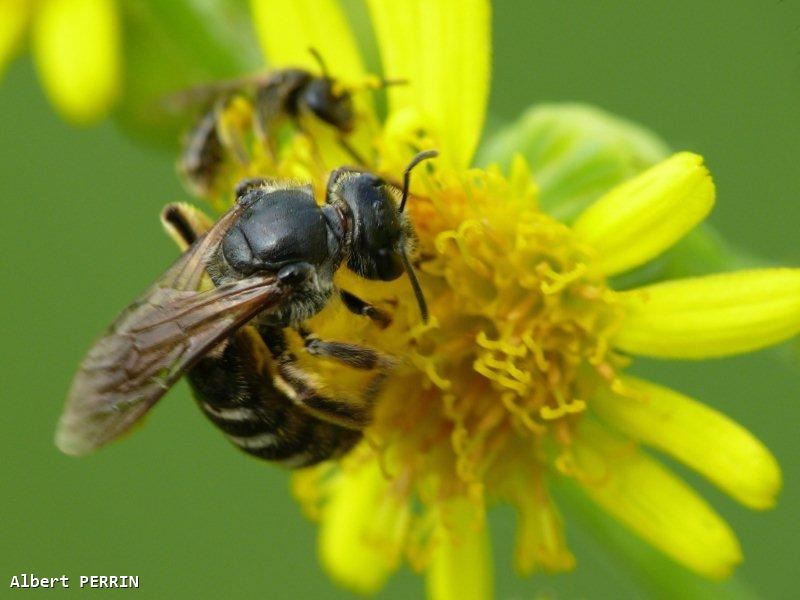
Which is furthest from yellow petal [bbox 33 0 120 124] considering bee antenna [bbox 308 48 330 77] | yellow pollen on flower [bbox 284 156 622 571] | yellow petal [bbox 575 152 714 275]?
yellow petal [bbox 575 152 714 275]

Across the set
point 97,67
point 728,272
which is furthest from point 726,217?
point 97,67

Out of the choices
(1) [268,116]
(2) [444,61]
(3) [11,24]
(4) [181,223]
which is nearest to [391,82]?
(2) [444,61]

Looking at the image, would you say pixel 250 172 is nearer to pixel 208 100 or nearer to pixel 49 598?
pixel 208 100

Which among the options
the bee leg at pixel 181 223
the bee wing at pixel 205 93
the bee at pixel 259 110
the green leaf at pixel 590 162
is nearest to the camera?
the bee leg at pixel 181 223

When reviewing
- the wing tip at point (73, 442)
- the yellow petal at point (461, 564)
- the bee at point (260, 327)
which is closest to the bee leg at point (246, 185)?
the bee at point (260, 327)

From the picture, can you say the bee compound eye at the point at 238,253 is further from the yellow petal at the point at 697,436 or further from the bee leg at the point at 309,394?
the yellow petal at the point at 697,436

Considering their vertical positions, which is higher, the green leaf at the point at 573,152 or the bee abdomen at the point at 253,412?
the green leaf at the point at 573,152

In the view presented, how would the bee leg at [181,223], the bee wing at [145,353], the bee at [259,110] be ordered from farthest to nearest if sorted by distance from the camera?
the bee at [259,110], the bee leg at [181,223], the bee wing at [145,353]
